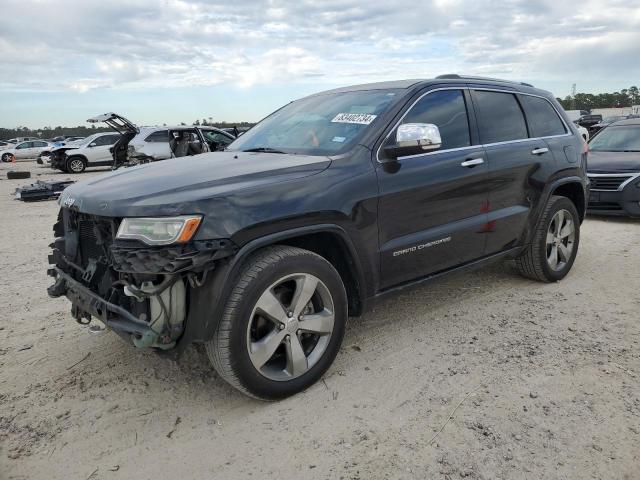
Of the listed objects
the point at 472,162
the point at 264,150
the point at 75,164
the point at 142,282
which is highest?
the point at 264,150

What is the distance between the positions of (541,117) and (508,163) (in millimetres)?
967

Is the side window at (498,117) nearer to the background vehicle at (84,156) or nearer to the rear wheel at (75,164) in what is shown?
the background vehicle at (84,156)

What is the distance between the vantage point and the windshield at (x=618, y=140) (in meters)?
8.90

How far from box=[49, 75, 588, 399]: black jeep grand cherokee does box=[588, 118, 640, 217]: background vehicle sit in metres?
4.22

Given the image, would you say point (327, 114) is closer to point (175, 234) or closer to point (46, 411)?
point (175, 234)

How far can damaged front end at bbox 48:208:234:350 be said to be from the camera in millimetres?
2602

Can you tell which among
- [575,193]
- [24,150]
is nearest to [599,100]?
[24,150]

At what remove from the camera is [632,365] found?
3357 millimetres

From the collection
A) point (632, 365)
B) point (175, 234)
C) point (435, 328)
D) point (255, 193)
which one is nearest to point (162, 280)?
point (175, 234)

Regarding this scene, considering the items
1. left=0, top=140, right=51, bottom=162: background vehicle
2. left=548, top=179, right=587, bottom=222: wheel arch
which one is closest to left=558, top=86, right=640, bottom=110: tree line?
left=0, top=140, right=51, bottom=162: background vehicle

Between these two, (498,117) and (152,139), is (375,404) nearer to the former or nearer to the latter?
(498,117)

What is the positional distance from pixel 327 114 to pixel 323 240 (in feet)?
3.70

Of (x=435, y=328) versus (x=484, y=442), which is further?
(x=435, y=328)

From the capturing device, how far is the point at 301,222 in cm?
299
